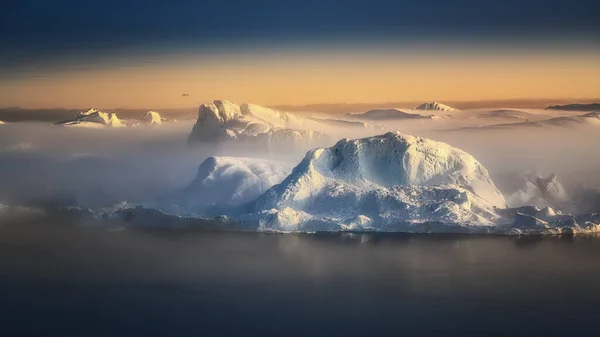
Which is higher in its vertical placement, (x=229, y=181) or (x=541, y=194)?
(x=229, y=181)

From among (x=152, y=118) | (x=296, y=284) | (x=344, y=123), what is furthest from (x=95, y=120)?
(x=296, y=284)

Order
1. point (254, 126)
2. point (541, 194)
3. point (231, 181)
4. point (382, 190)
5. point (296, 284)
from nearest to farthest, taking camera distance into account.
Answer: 1. point (296, 284)
2. point (382, 190)
3. point (541, 194)
4. point (231, 181)
5. point (254, 126)

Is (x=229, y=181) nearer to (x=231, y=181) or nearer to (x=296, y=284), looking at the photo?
(x=231, y=181)

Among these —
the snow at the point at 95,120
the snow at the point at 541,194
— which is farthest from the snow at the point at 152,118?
the snow at the point at 541,194

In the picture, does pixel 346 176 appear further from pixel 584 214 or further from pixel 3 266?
pixel 3 266

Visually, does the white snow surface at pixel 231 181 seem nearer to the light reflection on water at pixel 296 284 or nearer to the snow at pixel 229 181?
the snow at pixel 229 181

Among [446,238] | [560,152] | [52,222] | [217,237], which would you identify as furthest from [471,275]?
[52,222]

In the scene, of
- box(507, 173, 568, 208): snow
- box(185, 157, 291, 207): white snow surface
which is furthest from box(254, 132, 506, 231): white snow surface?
box(185, 157, 291, 207): white snow surface
